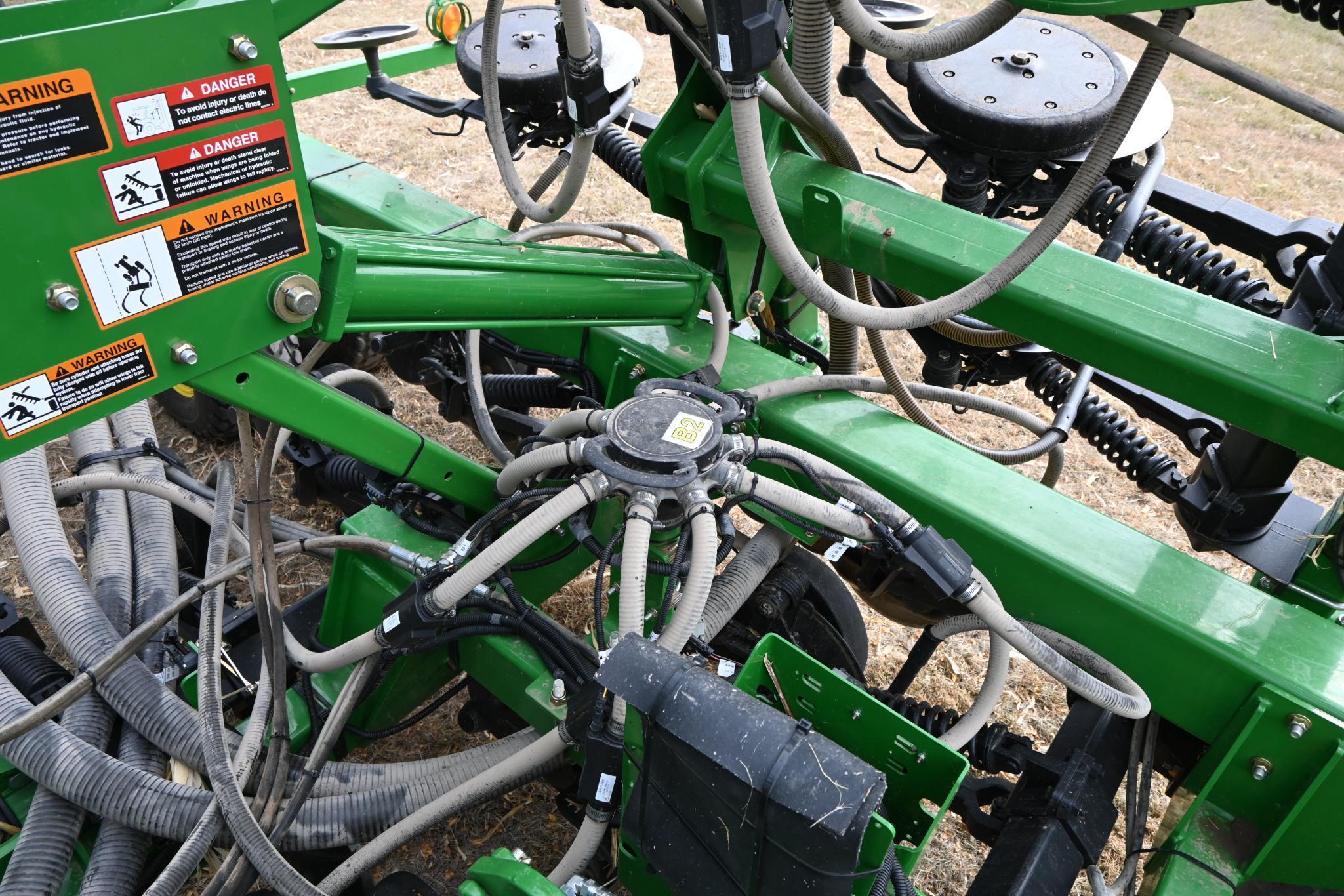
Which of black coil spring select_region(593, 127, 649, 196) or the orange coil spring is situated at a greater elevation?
the orange coil spring

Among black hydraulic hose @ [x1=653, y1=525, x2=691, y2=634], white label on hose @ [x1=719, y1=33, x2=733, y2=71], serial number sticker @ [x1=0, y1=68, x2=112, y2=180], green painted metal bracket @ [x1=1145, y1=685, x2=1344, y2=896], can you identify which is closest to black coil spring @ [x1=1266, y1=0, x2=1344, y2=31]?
white label on hose @ [x1=719, y1=33, x2=733, y2=71]

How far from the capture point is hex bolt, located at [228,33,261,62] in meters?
1.05

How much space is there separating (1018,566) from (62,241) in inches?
51.5

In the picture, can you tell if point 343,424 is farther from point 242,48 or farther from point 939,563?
point 939,563

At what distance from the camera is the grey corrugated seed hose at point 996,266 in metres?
1.16

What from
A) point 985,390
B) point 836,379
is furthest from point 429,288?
point 985,390

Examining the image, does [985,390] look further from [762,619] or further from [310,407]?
[310,407]

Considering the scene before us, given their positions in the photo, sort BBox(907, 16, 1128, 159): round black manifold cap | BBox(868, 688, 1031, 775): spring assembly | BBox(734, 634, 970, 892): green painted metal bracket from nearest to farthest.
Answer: BBox(734, 634, 970, 892): green painted metal bracket
BBox(868, 688, 1031, 775): spring assembly
BBox(907, 16, 1128, 159): round black manifold cap

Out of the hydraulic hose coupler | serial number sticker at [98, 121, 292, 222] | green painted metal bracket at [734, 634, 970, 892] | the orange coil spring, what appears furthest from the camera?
the orange coil spring

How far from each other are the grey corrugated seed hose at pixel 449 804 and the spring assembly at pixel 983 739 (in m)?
0.57

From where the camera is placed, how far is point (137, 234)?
1059 millimetres

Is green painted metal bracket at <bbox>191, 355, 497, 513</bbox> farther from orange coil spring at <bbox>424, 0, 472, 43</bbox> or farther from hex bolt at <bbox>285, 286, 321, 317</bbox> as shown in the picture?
orange coil spring at <bbox>424, 0, 472, 43</bbox>

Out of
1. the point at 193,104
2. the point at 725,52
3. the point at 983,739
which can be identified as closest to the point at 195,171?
the point at 193,104

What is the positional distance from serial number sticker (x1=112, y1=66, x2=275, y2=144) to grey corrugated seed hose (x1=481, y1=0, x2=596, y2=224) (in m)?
0.57
